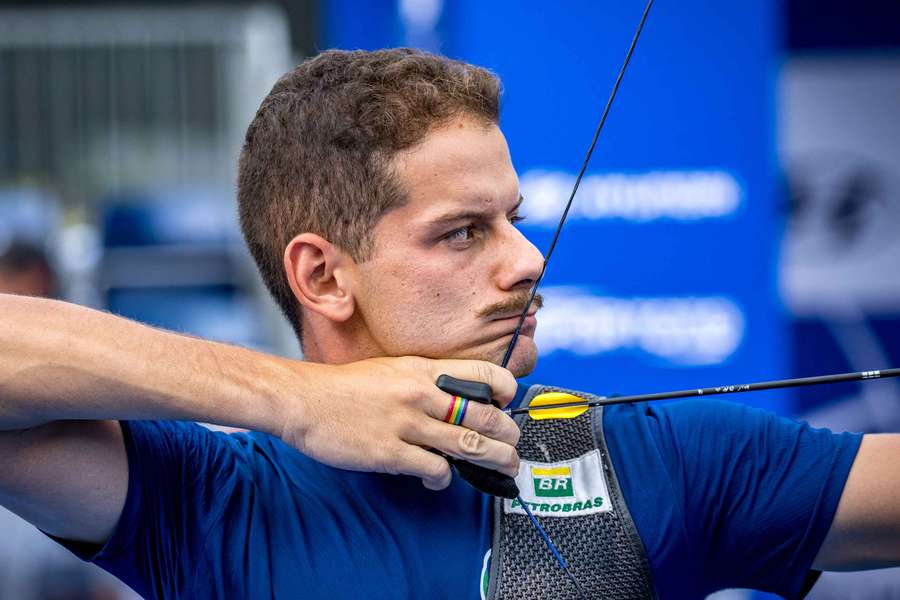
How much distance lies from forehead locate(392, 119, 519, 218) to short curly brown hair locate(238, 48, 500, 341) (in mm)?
17

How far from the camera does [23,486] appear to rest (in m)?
1.54

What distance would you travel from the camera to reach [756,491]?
1.70 metres

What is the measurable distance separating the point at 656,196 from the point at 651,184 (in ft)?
0.12

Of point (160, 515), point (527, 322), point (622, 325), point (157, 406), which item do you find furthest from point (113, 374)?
point (622, 325)

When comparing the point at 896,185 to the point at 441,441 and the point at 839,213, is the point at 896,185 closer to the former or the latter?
the point at 839,213

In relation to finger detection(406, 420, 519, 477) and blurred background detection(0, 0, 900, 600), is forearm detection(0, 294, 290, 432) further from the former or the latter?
blurred background detection(0, 0, 900, 600)

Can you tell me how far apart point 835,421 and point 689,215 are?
200 centimetres

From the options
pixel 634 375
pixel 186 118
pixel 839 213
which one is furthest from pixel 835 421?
pixel 186 118

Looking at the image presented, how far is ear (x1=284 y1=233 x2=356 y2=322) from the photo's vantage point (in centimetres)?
178

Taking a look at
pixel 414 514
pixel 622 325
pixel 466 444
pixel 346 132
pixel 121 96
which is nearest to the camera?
pixel 466 444

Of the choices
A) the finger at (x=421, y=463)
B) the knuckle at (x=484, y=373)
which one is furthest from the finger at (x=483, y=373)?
the finger at (x=421, y=463)

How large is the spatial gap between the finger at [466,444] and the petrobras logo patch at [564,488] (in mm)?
150

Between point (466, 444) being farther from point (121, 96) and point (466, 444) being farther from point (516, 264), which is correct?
point (121, 96)

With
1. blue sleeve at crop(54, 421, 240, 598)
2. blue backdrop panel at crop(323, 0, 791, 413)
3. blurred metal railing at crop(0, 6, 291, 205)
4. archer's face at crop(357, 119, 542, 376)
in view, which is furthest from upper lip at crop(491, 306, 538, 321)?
blurred metal railing at crop(0, 6, 291, 205)
